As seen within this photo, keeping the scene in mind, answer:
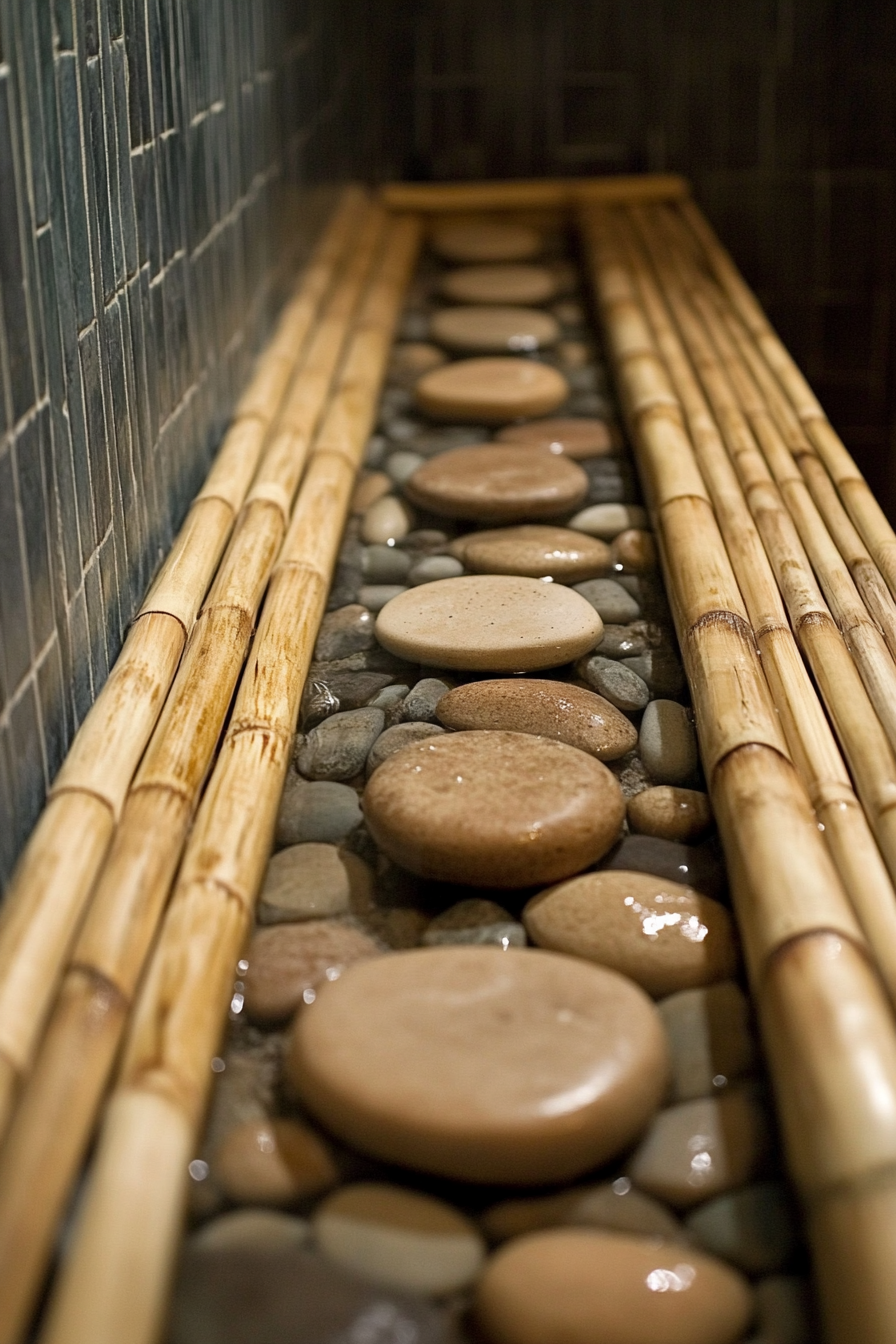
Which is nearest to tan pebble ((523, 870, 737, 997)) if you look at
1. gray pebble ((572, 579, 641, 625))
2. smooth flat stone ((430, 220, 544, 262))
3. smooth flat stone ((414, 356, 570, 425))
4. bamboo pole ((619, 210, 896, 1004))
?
bamboo pole ((619, 210, 896, 1004))

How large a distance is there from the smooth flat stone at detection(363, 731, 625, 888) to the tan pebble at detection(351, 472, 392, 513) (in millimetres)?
675

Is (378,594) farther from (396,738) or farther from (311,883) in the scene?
(311,883)

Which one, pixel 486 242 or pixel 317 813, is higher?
pixel 486 242

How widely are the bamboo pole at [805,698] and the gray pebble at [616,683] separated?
12 cm

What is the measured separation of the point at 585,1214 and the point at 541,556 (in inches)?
32.9

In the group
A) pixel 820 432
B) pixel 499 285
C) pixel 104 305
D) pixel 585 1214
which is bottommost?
pixel 585 1214

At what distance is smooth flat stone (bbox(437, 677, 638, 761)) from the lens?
3.75 ft

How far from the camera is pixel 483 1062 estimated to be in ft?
2.56

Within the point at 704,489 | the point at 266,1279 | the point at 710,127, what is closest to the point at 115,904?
the point at 266,1279

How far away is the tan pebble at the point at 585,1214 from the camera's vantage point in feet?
2.42

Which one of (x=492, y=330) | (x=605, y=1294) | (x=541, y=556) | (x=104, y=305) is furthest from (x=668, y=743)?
(x=492, y=330)

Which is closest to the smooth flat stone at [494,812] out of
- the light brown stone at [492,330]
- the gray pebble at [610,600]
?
the gray pebble at [610,600]

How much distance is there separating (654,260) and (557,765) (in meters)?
1.73

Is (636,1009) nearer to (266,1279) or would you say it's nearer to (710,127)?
(266,1279)
